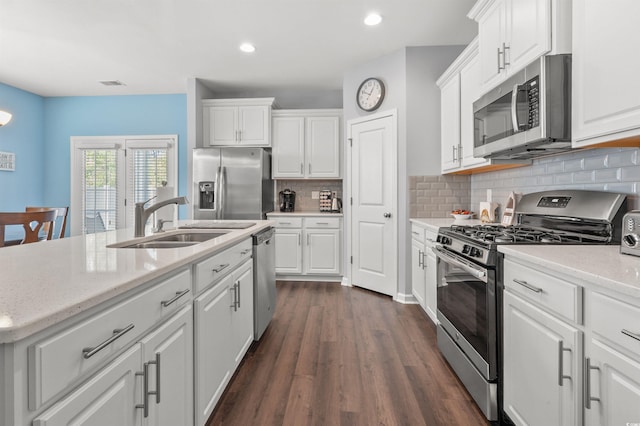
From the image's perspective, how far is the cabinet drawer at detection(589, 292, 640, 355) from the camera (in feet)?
2.93

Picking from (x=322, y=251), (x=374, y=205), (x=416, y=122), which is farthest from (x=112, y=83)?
(x=416, y=122)

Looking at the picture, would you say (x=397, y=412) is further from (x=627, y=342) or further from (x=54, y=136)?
(x=54, y=136)

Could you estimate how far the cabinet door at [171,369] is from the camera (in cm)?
107

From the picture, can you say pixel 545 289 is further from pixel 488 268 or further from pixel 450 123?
pixel 450 123

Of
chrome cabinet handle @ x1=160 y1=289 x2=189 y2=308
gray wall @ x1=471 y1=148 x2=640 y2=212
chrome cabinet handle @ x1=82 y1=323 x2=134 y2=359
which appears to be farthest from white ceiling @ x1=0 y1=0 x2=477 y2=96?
chrome cabinet handle @ x1=82 y1=323 x2=134 y2=359

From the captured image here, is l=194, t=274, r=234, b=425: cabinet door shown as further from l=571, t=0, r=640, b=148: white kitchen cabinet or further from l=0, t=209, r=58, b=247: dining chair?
l=571, t=0, r=640, b=148: white kitchen cabinet

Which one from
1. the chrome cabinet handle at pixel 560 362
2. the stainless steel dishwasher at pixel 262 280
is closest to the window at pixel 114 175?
the stainless steel dishwasher at pixel 262 280

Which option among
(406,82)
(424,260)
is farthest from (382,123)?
(424,260)

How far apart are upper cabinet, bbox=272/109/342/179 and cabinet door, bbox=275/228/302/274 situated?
2.74 ft

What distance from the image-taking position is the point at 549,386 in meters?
1.24

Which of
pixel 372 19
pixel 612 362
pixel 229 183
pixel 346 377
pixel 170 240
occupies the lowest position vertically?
pixel 346 377

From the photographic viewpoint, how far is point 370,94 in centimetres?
396

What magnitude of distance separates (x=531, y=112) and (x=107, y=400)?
219 centimetres

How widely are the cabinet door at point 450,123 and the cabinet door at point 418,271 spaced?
837 millimetres
